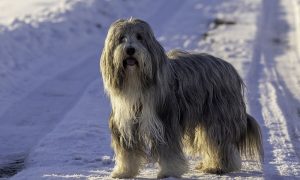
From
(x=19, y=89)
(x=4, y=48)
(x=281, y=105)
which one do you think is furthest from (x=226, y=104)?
(x=4, y=48)

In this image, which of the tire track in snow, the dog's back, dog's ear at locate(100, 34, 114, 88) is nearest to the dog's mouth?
dog's ear at locate(100, 34, 114, 88)

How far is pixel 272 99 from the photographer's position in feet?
41.4

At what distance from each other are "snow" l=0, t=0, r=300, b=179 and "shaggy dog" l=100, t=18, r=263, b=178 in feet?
1.07

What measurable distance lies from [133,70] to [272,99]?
5919 millimetres

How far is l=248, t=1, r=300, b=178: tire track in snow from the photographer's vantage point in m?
8.70

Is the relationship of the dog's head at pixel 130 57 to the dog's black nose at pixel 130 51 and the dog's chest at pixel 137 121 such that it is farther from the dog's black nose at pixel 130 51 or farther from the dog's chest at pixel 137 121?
the dog's chest at pixel 137 121

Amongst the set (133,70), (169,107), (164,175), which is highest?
(133,70)

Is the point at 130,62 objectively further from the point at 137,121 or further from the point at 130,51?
the point at 137,121

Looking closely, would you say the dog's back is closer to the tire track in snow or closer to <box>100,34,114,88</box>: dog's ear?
the tire track in snow

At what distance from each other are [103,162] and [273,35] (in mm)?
11101

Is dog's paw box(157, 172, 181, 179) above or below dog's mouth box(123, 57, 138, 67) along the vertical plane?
below

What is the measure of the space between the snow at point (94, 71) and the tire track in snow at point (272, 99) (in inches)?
0.6

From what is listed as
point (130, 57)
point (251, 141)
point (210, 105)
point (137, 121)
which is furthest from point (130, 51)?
point (251, 141)

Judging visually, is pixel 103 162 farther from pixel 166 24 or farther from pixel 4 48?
pixel 166 24
